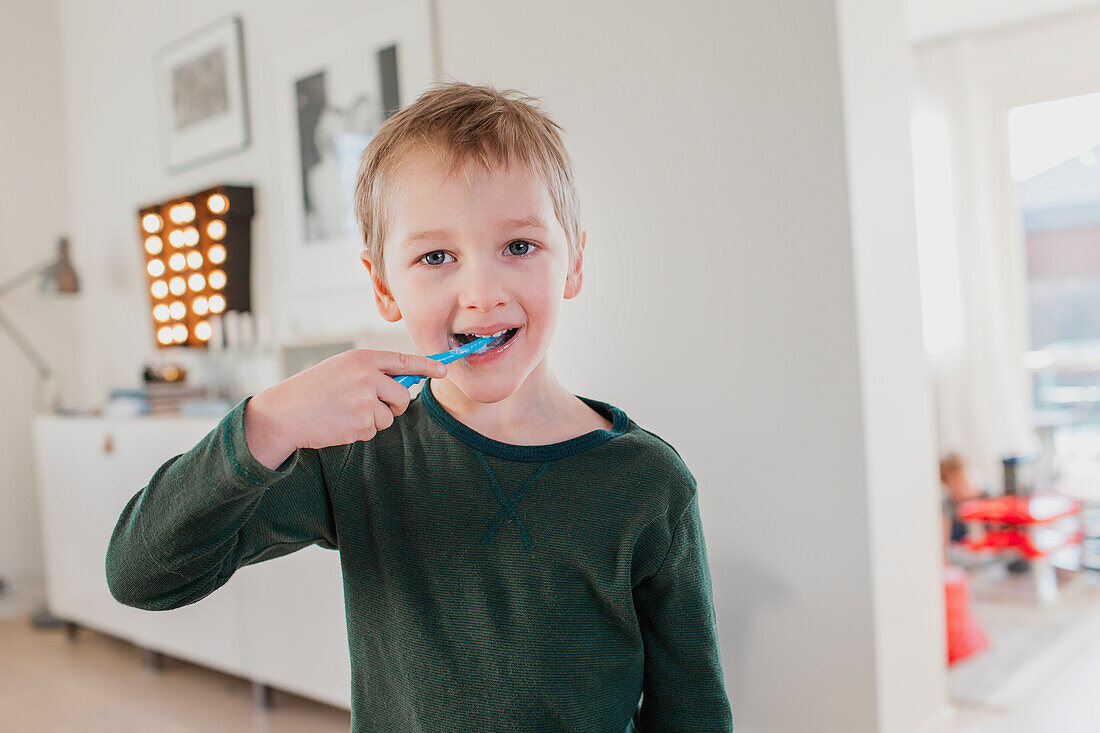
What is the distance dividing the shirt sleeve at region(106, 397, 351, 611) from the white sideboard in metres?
1.36

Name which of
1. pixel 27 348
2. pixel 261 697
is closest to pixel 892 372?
pixel 261 697

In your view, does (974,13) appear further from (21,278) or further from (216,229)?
(21,278)

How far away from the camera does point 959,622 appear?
7.75 ft

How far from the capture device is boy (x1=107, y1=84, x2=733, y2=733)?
73cm

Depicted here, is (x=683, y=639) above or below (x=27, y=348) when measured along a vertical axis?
below

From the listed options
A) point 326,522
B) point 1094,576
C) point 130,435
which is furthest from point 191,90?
point 1094,576

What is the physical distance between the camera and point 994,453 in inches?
176

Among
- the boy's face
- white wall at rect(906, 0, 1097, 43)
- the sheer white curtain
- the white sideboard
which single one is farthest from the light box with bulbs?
the sheer white curtain

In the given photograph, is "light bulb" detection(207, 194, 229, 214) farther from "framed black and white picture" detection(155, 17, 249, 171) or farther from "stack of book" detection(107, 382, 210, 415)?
"stack of book" detection(107, 382, 210, 415)

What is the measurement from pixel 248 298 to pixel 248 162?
452mm

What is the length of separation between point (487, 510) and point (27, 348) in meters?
3.63

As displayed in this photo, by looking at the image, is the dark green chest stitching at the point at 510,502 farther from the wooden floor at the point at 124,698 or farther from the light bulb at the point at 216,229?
the light bulb at the point at 216,229

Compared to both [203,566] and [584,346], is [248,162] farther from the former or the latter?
[203,566]

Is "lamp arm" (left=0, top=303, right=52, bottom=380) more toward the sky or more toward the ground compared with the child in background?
more toward the sky
